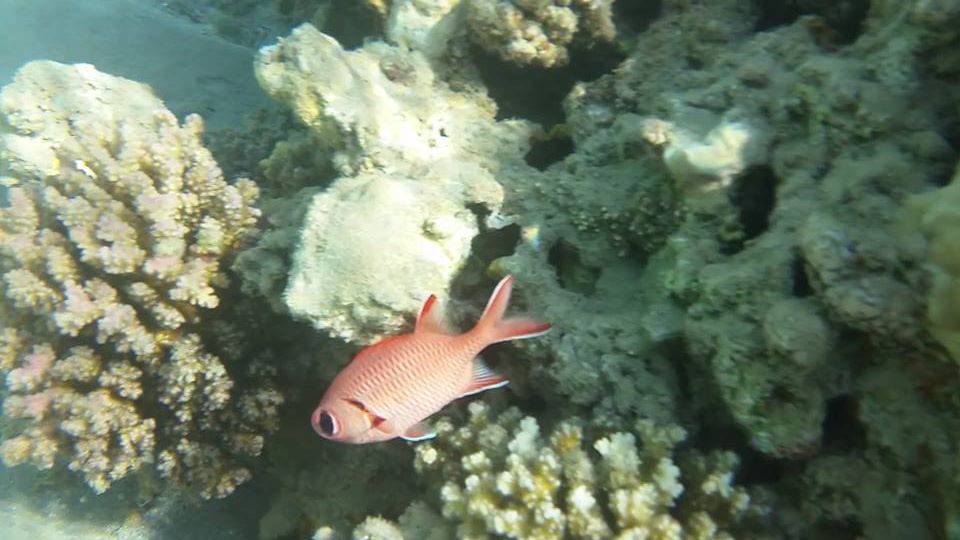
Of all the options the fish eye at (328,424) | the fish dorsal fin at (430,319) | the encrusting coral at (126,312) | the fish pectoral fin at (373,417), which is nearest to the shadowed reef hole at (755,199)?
the fish dorsal fin at (430,319)

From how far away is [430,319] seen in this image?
2.54 m

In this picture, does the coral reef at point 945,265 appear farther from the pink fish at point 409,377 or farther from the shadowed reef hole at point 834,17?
the shadowed reef hole at point 834,17

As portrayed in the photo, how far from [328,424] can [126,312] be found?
4.84ft

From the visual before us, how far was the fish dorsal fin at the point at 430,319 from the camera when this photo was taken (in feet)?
8.20

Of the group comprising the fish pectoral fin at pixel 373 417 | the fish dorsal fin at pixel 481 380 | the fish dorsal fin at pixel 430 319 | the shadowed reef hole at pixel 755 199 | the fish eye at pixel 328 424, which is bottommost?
the fish eye at pixel 328 424

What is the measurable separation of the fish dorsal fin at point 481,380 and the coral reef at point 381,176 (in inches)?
15.4

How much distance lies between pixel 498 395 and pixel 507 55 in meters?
1.85

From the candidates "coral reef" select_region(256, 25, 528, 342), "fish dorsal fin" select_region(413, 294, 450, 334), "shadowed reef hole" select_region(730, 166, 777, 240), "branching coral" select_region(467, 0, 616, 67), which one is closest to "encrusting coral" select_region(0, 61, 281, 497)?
"coral reef" select_region(256, 25, 528, 342)

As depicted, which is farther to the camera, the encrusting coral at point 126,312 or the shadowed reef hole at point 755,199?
the encrusting coral at point 126,312

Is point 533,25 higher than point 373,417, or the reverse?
point 533,25

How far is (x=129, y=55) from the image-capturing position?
586cm

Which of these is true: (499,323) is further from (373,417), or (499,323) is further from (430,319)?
(373,417)

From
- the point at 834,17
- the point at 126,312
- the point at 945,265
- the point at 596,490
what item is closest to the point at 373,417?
the point at 596,490

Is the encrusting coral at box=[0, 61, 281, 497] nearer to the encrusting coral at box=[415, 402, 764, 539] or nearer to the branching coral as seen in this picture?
the encrusting coral at box=[415, 402, 764, 539]
